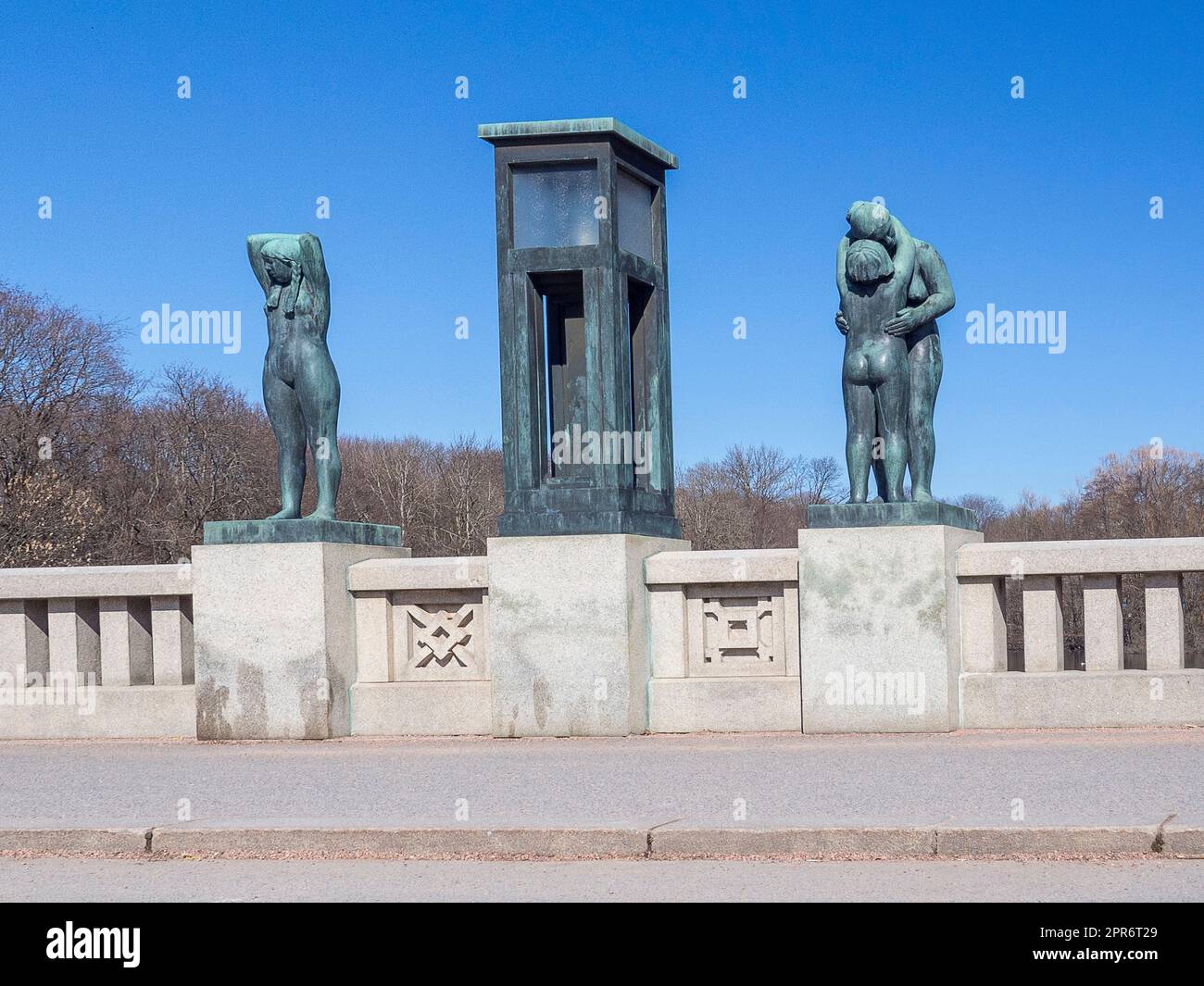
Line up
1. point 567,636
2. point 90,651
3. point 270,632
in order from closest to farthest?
point 567,636 → point 270,632 → point 90,651

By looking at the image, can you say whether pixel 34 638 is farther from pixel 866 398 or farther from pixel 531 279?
pixel 866 398

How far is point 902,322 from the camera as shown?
1212 centimetres

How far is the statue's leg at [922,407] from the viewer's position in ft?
40.4

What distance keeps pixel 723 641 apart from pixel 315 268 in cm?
433

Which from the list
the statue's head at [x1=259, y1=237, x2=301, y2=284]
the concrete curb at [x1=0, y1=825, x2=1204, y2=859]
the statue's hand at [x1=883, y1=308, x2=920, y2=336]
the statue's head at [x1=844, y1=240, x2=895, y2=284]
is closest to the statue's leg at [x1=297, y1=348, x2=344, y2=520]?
the statue's head at [x1=259, y1=237, x2=301, y2=284]

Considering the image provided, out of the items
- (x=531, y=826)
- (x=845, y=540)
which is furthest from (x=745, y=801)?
(x=845, y=540)

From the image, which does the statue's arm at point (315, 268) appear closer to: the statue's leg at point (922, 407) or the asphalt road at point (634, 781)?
the asphalt road at point (634, 781)

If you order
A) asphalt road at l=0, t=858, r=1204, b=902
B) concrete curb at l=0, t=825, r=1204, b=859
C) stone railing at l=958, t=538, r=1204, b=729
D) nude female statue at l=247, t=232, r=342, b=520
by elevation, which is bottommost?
asphalt road at l=0, t=858, r=1204, b=902

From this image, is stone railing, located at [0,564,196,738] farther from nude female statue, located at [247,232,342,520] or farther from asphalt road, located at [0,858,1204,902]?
asphalt road, located at [0,858,1204,902]

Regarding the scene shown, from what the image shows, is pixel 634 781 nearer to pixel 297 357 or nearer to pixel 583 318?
pixel 583 318

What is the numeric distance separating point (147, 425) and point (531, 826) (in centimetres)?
5023

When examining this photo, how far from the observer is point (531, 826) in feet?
24.3

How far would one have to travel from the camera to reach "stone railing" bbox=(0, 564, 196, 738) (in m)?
13.4

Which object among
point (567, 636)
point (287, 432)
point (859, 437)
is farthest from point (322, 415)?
point (859, 437)
